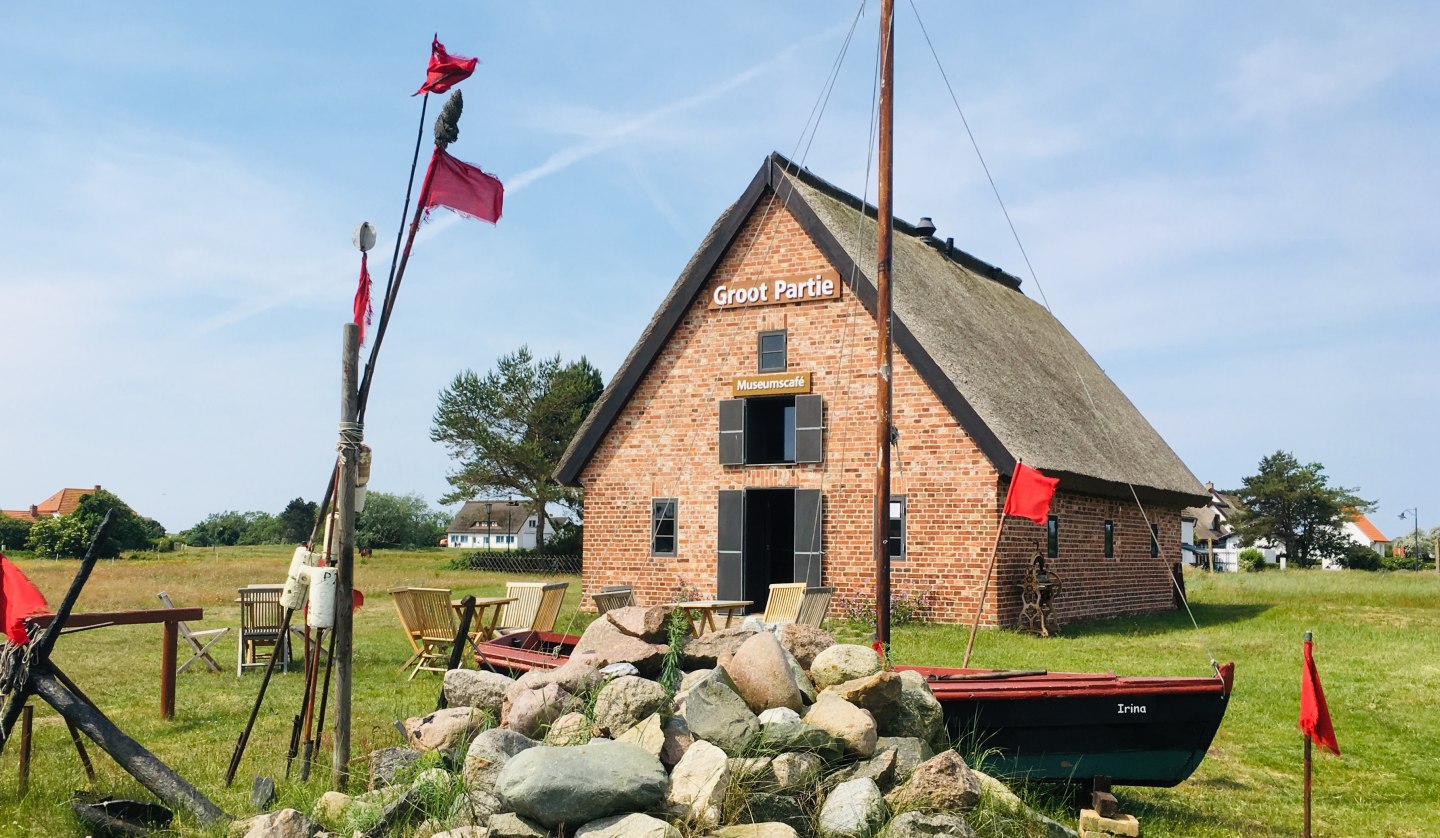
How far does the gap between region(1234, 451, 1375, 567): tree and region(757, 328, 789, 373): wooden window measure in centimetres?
5693

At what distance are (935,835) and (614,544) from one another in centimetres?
1484

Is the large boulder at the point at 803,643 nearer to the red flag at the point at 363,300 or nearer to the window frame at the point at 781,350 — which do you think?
the red flag at the point at 363,300

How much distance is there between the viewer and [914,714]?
6805 mm

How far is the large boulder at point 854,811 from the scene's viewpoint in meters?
5.61

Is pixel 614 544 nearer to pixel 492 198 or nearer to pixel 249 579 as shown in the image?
pixel 492 198

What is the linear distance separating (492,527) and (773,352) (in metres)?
82.8

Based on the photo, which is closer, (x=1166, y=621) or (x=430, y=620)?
(x=430, y=620)

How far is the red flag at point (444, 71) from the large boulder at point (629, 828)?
4778mm

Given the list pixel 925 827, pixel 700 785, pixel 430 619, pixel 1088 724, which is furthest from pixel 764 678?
pixel 430 619

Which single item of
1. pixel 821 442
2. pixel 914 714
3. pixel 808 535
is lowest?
pixel 914 714

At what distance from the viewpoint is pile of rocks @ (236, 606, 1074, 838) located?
5.48 m

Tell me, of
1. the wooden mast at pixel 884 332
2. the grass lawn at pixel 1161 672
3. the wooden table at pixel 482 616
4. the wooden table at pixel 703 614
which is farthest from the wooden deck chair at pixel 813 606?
the wooden table at pixel 482 616

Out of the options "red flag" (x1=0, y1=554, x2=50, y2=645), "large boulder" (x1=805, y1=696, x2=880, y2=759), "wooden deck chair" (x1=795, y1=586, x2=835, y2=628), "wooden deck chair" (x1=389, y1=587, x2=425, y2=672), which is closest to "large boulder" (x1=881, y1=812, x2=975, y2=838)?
"large boulder" (x1=805, y1=696, x2=880, y2=759)

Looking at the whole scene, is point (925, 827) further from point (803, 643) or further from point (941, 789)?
point (803, 643)
